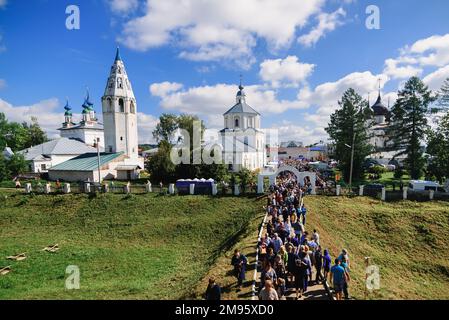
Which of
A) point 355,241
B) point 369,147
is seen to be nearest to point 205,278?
point 355,241

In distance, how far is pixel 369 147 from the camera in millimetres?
35062

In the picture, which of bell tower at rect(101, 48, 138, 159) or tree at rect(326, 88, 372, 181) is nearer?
tree at rect(326, 88, 372, 181)

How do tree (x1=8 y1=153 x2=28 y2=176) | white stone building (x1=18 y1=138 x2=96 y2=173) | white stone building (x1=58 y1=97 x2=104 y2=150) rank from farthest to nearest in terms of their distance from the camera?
white stone building (x1=58 y1=97 x2=104 y2=150)
white stone building (x1=18 y1=138 x2=96 y2=173)
tree (x1=8 y1=153 x2=28 y2=176)

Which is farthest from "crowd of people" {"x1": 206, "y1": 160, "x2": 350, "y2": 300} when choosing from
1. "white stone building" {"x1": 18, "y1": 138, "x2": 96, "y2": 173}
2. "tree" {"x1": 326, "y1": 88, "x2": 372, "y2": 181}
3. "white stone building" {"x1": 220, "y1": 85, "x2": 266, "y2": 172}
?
"white stone building" {"x1": 18, "y1": 138, "x2": 96, "y2": 173}

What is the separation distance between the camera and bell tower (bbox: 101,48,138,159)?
4241cm

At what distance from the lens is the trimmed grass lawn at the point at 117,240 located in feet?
41.8

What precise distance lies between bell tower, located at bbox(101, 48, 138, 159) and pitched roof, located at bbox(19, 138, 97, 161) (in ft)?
33.2

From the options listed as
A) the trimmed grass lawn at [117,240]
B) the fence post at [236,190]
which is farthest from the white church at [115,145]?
the fence post at [236,190]

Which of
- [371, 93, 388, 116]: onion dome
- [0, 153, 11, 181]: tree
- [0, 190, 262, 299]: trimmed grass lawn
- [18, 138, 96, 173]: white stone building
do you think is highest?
[371, 93, 388, 116]: onion dome

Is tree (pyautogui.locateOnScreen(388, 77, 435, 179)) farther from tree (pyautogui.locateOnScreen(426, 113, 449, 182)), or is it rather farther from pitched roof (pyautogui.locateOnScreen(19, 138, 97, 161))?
pitched roof (pyautogui.locateOnScreen(19, 138, 97, 161))

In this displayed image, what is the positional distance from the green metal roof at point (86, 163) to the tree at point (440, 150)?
4038cm

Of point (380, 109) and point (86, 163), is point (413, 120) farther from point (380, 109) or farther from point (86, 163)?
point (380, 109)

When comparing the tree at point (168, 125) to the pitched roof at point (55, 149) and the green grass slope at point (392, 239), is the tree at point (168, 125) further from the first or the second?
the green grass slope at point (392, 239)

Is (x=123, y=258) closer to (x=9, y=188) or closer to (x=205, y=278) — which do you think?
(x=205, y=278)
